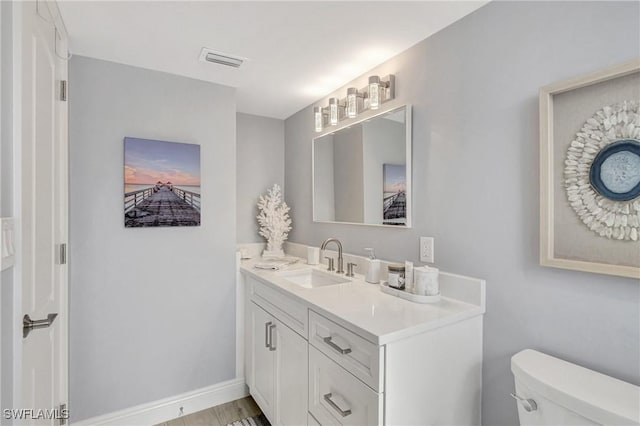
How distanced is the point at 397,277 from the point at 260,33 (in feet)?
4.49

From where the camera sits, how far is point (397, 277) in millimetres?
1591

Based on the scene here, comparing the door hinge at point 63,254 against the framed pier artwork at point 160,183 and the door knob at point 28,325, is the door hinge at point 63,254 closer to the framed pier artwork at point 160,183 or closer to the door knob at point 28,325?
the framed pier artwork at point 160,183

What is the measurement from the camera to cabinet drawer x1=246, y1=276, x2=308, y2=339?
1.54 m

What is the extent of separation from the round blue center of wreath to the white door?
1.73 m

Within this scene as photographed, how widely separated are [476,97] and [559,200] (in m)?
0.55

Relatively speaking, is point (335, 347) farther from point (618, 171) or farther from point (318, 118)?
point (318, 118)

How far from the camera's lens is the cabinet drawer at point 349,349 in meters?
1.09

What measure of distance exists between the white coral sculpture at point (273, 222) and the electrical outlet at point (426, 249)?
53.5 inches

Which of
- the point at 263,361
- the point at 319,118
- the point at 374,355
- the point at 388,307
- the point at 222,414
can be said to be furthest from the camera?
the point at 319,118

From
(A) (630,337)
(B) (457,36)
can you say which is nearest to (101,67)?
(B) (457,36)

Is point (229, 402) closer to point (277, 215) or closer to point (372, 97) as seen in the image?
point (277, 215)

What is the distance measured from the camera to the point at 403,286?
1.59 m

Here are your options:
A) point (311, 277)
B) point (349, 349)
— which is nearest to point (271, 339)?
point (311, 277)

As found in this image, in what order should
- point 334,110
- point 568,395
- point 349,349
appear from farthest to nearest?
1. point 334,110
2. point 349,349
3. point 568,395
